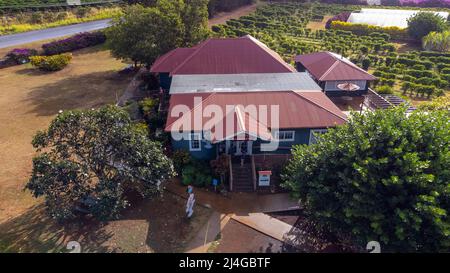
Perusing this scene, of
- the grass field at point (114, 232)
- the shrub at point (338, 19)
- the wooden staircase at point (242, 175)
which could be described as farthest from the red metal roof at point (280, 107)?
the shrub at point (338, 19)

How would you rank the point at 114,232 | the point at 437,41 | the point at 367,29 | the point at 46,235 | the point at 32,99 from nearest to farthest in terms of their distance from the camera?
the point at 46,235 < the point at 114,232 < the point at 32,99 < the point at 437,41 < the point at 367,29

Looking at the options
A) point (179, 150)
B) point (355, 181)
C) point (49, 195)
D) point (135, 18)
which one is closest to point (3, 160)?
point (49, 195)

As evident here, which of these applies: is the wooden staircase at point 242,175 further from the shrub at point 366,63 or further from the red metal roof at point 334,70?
the shrub at point 366,63

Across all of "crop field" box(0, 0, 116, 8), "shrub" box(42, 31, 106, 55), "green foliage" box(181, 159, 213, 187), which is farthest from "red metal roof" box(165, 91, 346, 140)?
"crop field" box(0, 0, 116, 8)

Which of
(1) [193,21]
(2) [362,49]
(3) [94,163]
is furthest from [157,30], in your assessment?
(2) [362,49]

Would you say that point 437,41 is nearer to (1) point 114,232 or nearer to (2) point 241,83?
(2) point 241,83

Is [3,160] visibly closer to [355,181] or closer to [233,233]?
[233,233]
